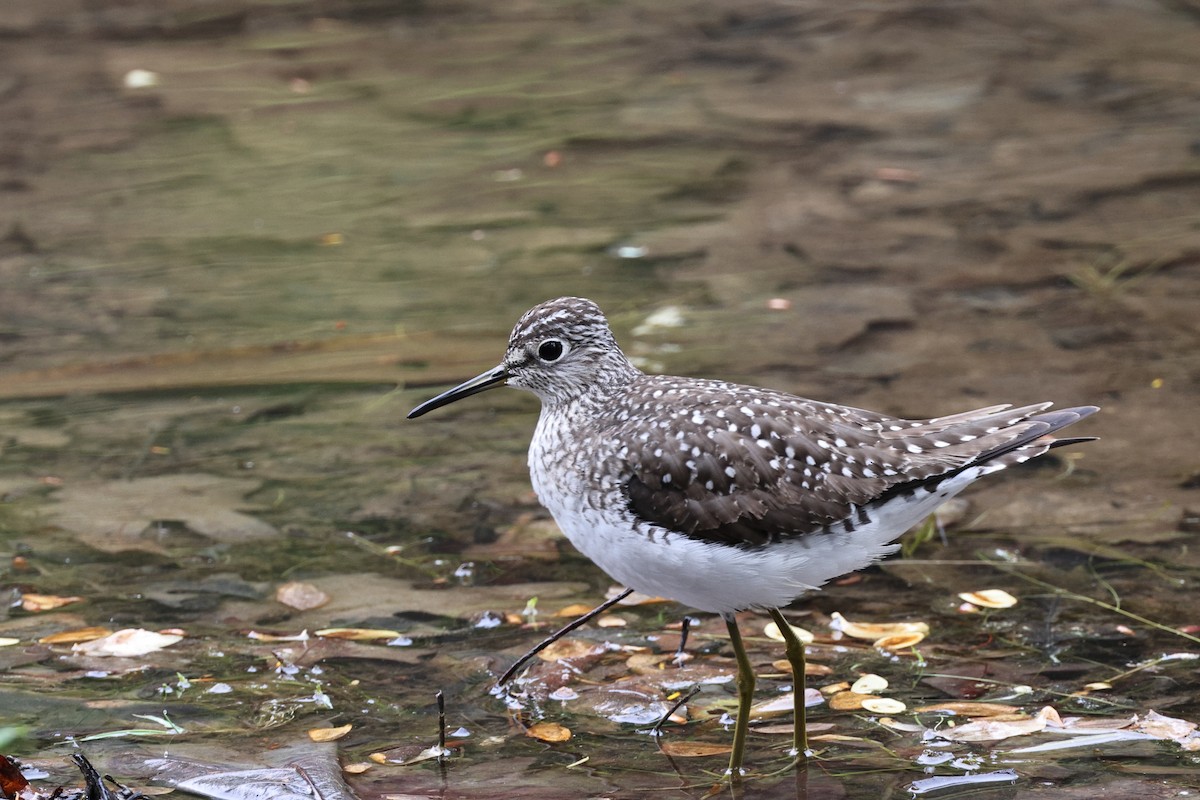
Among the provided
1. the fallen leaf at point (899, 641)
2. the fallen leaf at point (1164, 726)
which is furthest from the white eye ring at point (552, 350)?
the fallen leaf at point (1164, 726)

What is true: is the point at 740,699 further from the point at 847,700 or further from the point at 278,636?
the point at 278,636

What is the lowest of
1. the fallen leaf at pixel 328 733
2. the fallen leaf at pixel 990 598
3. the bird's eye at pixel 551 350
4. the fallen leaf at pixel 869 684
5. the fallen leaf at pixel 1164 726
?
the fallen leaf at pixel 869 684

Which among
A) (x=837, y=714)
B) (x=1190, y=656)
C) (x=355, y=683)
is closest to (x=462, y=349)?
(x=355, y=683)

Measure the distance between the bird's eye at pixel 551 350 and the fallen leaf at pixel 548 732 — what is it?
135 cm

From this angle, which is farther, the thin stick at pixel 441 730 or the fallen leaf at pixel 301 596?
the fallen leaf at pixel 301 596

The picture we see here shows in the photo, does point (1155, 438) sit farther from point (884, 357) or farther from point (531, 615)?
point (531, 615)

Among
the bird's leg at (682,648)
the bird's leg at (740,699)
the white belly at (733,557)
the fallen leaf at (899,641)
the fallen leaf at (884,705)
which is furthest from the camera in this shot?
the fallen leaf at (899,641)

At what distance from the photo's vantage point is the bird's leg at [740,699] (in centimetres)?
483

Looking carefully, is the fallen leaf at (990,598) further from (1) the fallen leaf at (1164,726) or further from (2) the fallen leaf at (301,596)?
(2) the fallen leaf at (301,596)

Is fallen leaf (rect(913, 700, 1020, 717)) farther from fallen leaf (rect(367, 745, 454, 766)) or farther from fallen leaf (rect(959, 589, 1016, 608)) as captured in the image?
fallen leaf (rect(367, 745, 454, 766))

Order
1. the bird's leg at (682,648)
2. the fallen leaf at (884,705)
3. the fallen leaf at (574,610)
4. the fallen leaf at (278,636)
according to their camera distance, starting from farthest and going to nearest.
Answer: the fallen leaf at (574,610) < the fallen leaf at (278,636) < the bird's leg at (682,648) < the fallen leaf at (884,705)

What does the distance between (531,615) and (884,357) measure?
3.17m

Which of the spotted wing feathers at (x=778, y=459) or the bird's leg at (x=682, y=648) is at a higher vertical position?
the spotted wing feathers at (x=778, y=459)

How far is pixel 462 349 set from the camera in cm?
862
